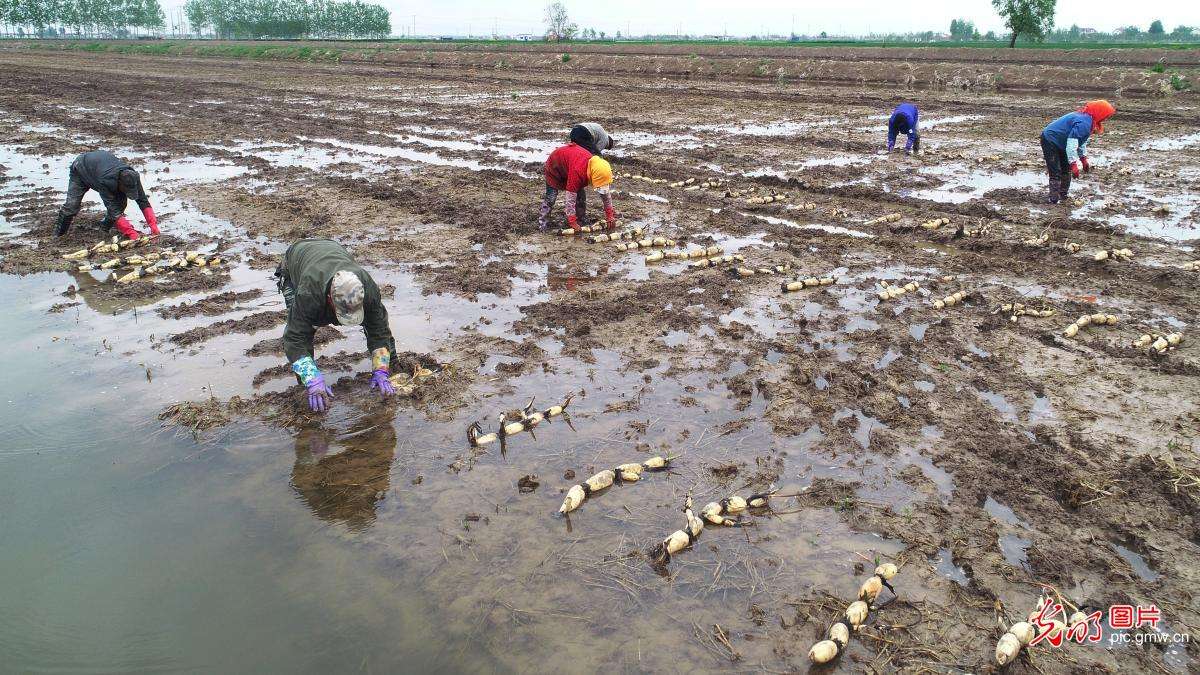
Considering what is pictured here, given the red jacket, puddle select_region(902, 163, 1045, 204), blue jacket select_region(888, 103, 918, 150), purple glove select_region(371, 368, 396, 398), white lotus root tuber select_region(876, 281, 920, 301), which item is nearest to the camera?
purple glove select_region(371, 368, 396, 398)

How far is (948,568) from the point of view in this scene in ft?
13.0

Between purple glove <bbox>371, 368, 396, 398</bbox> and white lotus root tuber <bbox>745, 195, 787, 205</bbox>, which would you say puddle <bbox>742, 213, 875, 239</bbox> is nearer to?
white lotus root tuber <bbox>745, 195, 787, 205</bbox>

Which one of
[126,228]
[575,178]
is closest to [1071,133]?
[575,178]

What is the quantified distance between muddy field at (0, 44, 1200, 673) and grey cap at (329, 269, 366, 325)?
36.1 inches

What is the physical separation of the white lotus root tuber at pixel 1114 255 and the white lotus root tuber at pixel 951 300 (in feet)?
7.91

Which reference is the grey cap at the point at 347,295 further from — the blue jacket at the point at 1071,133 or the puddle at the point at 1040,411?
the blue jacket at the point at 1071,133

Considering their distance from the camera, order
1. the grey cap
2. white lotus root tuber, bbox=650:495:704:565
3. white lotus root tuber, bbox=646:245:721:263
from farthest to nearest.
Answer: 1. white lotus root tuber, bbox=646:245:721:263
2. the grey cap
3. white lotus root tuber, bbox=650:495:704:565

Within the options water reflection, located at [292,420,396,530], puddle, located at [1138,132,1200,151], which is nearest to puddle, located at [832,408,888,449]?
water reflection, located at [292,420,396,530]

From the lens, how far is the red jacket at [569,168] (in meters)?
9.52

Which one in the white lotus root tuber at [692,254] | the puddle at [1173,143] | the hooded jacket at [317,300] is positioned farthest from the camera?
the puddle at [1173,143]

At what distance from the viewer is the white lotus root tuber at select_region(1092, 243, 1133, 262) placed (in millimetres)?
8586

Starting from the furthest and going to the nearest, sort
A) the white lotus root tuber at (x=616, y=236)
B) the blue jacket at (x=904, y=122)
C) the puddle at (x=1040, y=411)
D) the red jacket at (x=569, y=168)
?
1. the blue jacket at (x=904, y=122)
2. the white lotus root tuber at (x=616, y=236)
3. the red jacket at (x=569, y=168)
4. the puddle at (x=1040, y=411)

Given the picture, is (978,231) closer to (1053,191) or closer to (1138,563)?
(1053,191)

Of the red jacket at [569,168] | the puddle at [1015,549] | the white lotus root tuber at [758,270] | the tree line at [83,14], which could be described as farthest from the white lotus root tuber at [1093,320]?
the tree line at [83,14]
